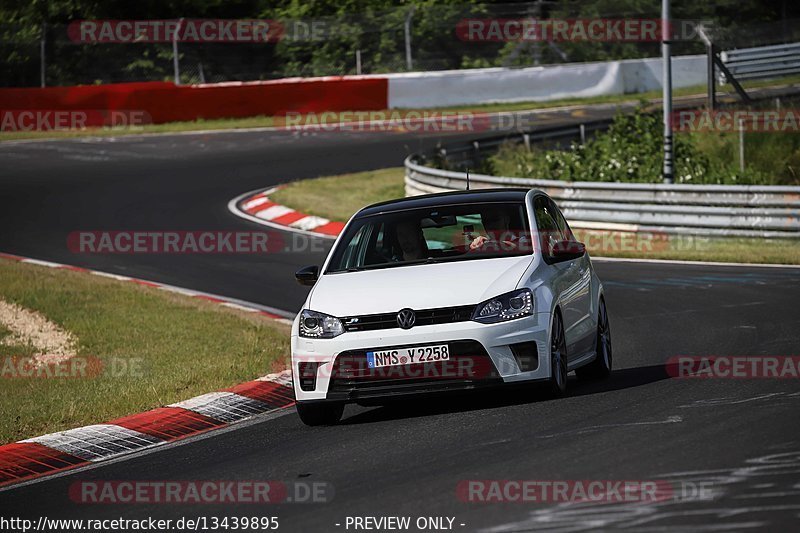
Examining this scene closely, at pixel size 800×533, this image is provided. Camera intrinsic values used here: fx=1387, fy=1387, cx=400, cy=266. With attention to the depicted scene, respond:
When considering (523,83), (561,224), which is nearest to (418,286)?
(561,224)

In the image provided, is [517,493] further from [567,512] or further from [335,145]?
[335,145]

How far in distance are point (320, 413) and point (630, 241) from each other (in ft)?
41.5

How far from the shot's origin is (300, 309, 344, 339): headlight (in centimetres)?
925

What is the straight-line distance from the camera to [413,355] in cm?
898

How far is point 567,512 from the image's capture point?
631cm

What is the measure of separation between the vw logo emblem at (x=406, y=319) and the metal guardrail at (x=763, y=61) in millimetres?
32965

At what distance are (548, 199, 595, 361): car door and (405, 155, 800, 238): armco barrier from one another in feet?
31.8

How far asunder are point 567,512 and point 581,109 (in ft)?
115

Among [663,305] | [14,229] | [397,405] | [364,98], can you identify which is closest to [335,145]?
[364,98]

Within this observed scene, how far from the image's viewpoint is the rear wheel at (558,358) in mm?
9289
